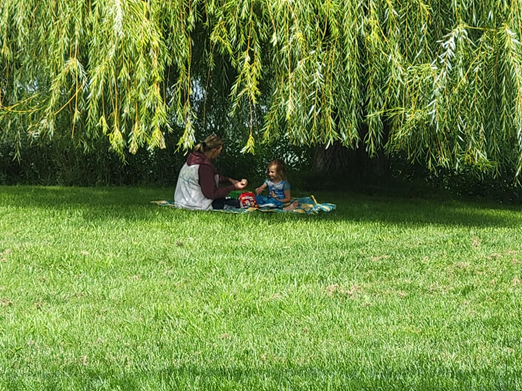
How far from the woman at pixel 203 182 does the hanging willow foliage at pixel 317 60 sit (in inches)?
78.4

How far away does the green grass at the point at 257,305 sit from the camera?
3.74 m

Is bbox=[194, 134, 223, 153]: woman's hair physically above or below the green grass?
above

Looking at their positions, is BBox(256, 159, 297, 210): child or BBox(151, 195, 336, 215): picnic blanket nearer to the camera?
BBox(151, 195, 336, 215): picnic blanket

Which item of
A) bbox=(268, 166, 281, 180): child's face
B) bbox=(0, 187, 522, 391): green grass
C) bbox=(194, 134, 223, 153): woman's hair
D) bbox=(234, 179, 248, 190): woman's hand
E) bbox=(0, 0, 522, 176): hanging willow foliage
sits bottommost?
bbox=(0, 187, 522, 391): green grass

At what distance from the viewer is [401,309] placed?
5.06m

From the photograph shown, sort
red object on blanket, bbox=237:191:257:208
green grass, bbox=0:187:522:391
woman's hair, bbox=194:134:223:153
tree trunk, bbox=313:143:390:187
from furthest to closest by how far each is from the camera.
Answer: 1. tree trunk, bbox=313:143:390:187
2. red object on blanket, bbox=237:191:257:208
3. woman's hair, bbox=194:134:223:153
4. green grass, bbox=0:187:522:391

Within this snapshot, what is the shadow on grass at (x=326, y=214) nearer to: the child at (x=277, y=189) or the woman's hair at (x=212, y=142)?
the child at (x=277, y=189)

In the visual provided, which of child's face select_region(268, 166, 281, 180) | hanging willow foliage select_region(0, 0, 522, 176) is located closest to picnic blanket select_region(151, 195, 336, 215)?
child's face select_region(268, 166, 281, 180)

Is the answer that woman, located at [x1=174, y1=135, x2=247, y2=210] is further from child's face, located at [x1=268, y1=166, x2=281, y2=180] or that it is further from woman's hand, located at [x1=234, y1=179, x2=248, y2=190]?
child's face, located at [x1=268, y1=166, x2=281, y2=180]

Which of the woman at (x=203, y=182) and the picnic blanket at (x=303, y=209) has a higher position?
the woman at (x=203, y=182)

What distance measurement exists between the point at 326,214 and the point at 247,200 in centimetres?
106

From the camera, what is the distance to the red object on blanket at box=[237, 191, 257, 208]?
34.0ft

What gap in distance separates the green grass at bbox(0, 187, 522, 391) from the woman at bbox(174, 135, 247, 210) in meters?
0.97

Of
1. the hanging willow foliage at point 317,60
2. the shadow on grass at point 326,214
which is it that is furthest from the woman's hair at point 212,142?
the hanging willow foliage at point 317,60
